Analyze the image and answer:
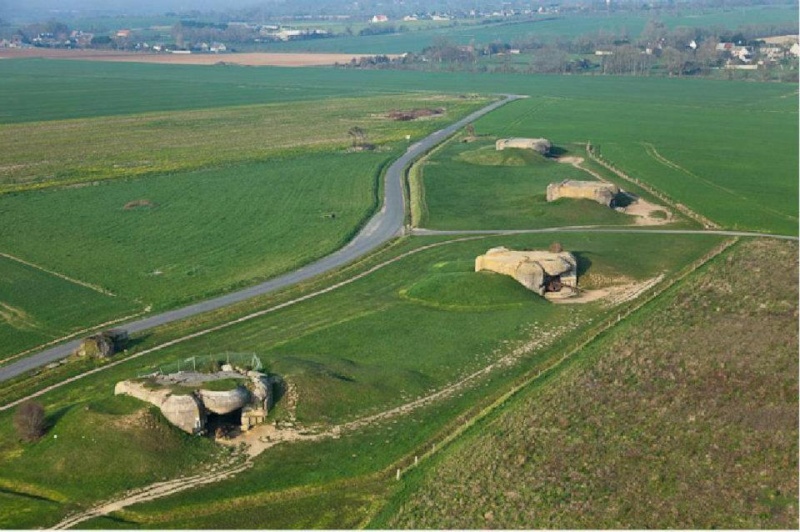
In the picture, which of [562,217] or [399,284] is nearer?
[399,284]

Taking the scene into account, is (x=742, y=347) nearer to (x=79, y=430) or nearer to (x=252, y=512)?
(x=252, y=512)

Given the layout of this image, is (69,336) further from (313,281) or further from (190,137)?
(190,137)

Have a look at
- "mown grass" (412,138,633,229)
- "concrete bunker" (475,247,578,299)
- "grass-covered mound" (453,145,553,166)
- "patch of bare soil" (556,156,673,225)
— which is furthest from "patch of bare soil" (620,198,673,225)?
"grass-covered mound" (453,145,553,166)

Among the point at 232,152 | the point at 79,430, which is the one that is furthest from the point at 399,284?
the point at 232,152

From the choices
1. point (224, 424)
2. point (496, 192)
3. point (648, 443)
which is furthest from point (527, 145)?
point (648, 443)

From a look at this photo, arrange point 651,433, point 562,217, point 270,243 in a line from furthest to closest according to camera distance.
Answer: point 562,217
point 270,243
point 651,433

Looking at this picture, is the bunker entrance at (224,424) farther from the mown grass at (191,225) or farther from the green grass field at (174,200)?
the mown grass at (191,225)
